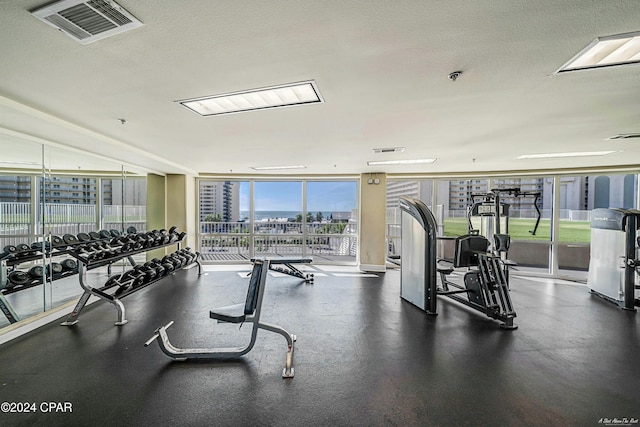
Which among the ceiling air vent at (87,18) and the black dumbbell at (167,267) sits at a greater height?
the ceiling air vent at (87,18)

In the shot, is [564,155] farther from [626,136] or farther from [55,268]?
[55,268]

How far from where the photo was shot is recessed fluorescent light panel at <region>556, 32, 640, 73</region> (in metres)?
1.45

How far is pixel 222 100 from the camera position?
2309 millimetres

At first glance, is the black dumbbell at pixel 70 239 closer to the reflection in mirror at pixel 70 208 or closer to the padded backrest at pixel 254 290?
the reflection in mirror at pixel 70 208

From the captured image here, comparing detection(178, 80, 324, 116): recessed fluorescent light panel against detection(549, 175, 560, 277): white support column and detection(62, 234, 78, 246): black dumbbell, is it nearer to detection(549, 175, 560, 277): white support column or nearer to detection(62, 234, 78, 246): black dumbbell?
detection(62, 234, 78, 246): black dumbbell

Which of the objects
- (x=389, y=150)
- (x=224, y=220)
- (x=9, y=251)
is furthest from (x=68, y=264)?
(x=389, y=150)

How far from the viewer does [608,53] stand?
5.34ft

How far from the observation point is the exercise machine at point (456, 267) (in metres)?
3.36

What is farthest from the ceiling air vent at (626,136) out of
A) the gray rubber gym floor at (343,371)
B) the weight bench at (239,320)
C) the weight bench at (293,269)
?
the weight bench at (293,269)

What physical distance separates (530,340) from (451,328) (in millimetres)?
798

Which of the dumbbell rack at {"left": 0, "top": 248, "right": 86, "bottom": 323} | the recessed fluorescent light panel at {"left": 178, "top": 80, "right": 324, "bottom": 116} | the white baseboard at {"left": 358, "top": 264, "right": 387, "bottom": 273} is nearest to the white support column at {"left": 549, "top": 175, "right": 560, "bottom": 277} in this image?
the white baseboard at {"left": 358, "top": 264, "right": 387, "bottom": 273}

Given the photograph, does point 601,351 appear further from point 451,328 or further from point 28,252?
point 28,252

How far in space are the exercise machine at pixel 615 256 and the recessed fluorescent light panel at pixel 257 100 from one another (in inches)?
204

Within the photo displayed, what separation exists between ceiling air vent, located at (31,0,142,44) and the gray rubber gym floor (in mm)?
2435
